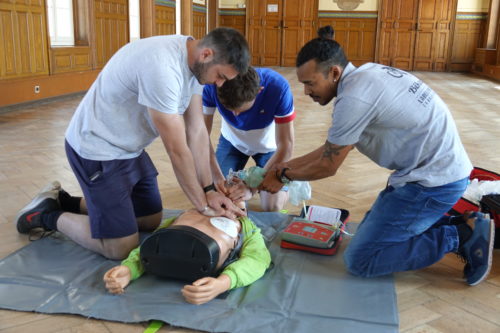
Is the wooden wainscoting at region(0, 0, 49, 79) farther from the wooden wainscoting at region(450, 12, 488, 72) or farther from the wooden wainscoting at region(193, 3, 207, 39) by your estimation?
the wooden wainscoting at region(450, 12, 488, 72)

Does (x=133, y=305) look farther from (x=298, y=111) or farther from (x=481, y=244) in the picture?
(x=298, y=111)

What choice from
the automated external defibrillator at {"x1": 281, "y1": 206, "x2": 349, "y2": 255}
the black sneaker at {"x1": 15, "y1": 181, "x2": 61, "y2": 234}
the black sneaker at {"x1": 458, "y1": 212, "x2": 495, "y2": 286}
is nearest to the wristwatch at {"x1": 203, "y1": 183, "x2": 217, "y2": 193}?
the automated external defibrillator at {"x1": 281, "y1": 206, "x2": 349, "y2": 255}

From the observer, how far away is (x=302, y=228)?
234 cm

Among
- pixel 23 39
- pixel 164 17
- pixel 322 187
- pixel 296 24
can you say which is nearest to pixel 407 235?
pixel 322 187

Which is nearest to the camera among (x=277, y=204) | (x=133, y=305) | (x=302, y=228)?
(x=133, y=305)

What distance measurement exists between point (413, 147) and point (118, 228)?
1.28 meters

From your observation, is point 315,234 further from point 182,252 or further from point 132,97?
point 132,97

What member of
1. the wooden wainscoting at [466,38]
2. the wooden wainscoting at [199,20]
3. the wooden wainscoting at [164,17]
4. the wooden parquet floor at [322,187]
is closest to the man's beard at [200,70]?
the wooden parquet floor at [322,187]

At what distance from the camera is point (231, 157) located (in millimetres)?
2918

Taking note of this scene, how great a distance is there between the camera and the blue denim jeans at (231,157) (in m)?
2.86

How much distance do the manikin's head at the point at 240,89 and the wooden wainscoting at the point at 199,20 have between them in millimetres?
10270

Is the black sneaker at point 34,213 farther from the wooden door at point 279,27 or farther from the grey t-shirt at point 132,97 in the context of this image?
the wooden door at point 279,27

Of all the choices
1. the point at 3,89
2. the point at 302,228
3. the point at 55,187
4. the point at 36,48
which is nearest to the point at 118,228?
the point at 55,187

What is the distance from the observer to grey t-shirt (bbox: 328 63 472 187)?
177 cm
